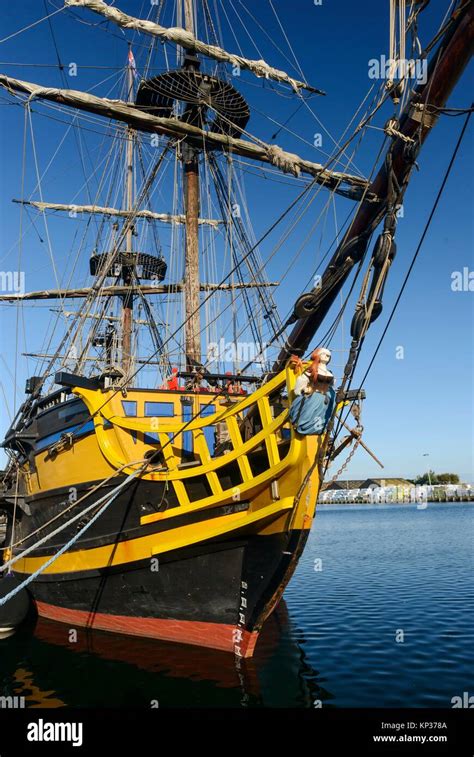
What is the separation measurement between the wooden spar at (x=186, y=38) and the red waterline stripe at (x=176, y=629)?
17.8 m

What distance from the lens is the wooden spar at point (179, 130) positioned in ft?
50.7

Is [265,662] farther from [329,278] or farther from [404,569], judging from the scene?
[404,569]

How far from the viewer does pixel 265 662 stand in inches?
373

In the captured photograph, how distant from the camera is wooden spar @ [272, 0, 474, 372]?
6125 mm

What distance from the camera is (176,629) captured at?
9641 mm

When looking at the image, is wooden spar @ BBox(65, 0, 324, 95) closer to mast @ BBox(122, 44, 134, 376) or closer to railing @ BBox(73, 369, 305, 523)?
mast @ BBox(122, 44, 134, 376)

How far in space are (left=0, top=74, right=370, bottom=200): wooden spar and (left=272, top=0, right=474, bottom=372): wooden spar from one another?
22.5 ft

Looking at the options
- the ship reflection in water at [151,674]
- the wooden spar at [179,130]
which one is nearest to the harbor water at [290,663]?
the ship reflection in water at [151,674]

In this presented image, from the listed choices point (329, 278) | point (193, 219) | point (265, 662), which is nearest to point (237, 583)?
point (265, 662)

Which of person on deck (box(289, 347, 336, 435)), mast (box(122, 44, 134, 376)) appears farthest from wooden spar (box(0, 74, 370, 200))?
mast (box(122, 44, 134, 376))

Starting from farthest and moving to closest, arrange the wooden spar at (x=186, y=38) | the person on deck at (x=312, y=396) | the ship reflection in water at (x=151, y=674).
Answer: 1. the wooden spar at (x=186, y=38)
2. the person on deck at (x=312, y=396)
3. the ship reflection in water at (x=151, y=674)

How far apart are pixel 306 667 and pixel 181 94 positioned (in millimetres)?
18232

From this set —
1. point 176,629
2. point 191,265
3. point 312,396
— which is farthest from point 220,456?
point 191,265

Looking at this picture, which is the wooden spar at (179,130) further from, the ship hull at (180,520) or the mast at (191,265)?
the ship hull at (180,520)
